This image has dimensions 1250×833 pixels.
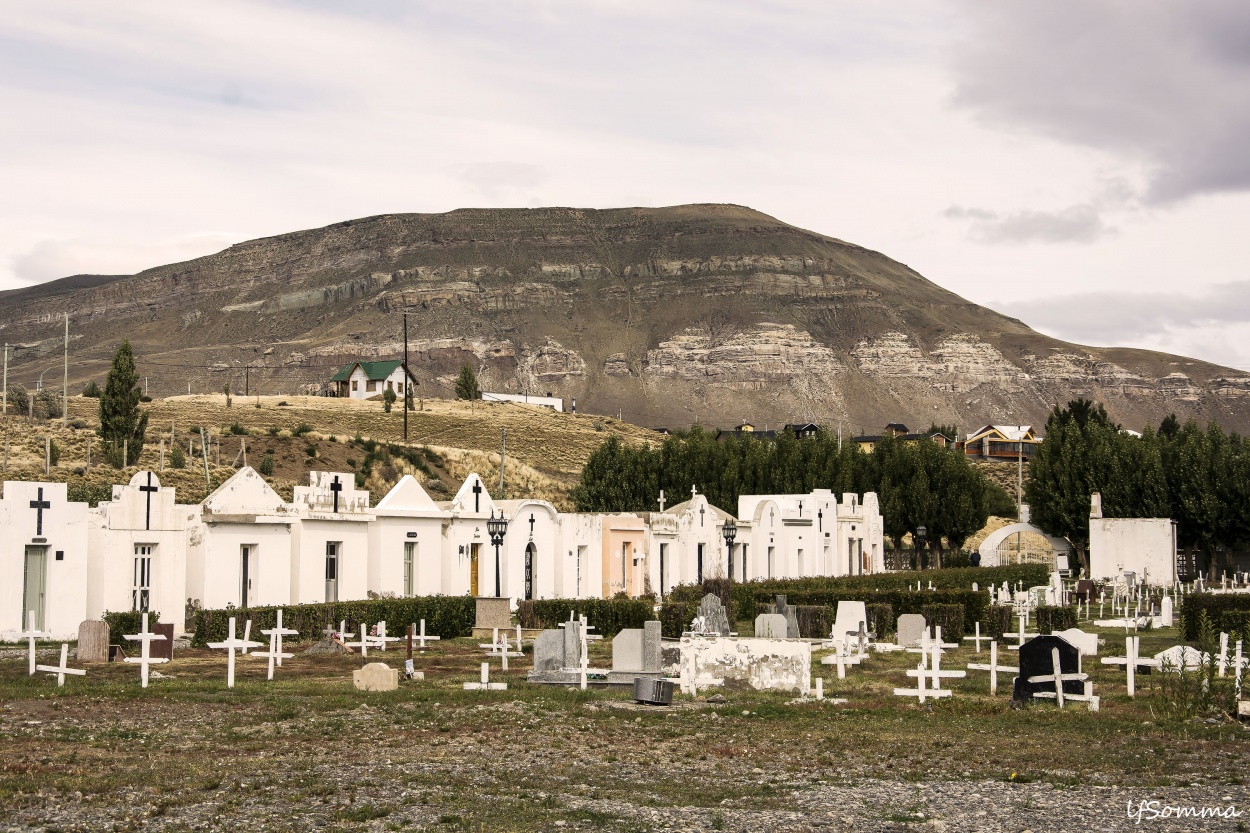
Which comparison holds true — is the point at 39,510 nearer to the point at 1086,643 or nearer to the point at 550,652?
the point at 550,652

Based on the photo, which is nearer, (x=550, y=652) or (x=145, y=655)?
(x=145, y=655)

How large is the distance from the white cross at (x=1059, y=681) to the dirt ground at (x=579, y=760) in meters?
0.29

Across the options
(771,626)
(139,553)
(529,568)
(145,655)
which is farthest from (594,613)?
(145,655)

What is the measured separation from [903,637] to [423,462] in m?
56.7

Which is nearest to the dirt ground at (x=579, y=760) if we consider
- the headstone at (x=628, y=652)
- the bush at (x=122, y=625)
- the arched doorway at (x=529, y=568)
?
the headstone at (x=628, y=652)

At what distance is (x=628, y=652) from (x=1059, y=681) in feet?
22.7

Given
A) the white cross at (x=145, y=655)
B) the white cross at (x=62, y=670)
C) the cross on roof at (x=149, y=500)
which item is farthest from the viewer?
the cross on roof at (x=149, y=500)

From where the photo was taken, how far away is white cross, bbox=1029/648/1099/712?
20438 millimetres

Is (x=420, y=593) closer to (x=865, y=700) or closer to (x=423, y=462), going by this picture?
(x=865, y=700)

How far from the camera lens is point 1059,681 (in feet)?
67.5

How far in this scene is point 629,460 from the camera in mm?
71812

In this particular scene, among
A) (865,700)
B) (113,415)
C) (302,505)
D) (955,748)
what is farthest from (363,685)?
(113,415)

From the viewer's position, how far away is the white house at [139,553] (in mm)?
29906

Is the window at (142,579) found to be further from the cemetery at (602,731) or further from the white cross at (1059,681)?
the white cross at (1059,681)
